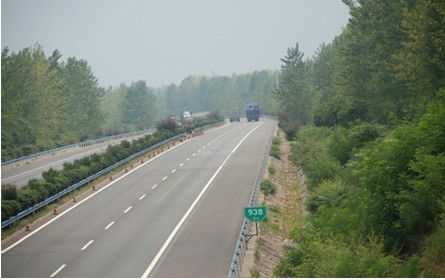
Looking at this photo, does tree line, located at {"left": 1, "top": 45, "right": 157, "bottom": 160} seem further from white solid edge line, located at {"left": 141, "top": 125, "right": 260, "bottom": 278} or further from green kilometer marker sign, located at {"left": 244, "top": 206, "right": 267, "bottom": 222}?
green kilometer marker sign, located at {"left": 244, "top": 206, "right": 267, "bottom": 222}

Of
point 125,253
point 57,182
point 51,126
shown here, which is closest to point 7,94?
point 51,126

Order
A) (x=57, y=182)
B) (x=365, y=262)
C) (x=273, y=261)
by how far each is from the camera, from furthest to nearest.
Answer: (x=57, y=182) < (x=273, y=261) < (x=365, y=262)

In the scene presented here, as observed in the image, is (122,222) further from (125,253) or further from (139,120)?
(139,120)

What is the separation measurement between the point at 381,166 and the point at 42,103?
305 feet

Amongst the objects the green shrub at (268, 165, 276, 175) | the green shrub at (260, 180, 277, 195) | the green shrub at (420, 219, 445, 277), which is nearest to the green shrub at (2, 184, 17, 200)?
the green shrub at (260, 180, 277, 195)

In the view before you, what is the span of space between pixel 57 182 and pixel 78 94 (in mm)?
96989

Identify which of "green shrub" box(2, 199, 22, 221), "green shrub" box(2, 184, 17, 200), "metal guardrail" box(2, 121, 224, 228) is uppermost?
"green shrub" box(2, 184, 17, 200)

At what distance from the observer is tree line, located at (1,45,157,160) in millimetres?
93062

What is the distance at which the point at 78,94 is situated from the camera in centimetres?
13688

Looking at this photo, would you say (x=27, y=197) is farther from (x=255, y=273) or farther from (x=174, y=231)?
(x=255, y=273)

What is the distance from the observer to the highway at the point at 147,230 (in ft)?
86.6

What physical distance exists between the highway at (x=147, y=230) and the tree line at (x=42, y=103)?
102ft

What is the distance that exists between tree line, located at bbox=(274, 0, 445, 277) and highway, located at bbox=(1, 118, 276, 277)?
4588 millimetres

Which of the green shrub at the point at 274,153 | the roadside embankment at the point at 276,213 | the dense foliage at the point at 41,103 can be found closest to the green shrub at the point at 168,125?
the dense foliage at the point at 41,103
